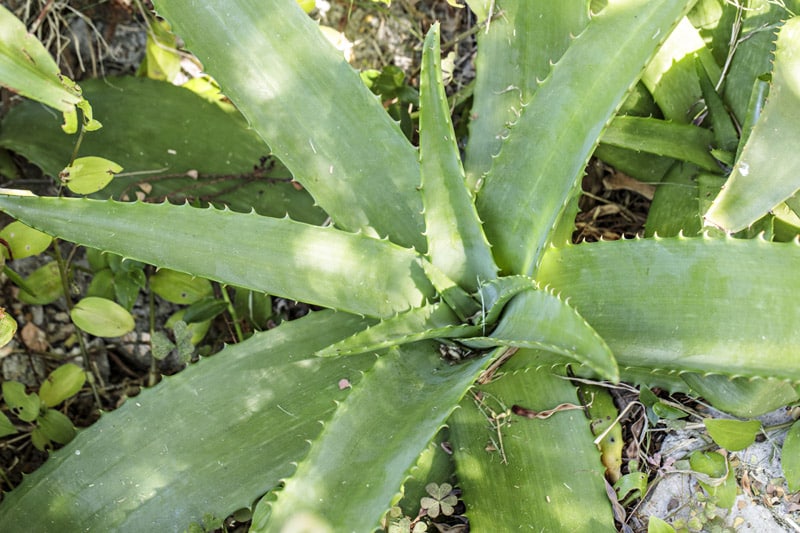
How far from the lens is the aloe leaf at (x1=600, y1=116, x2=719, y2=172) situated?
163 cm

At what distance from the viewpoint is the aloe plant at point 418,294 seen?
3.93 ft

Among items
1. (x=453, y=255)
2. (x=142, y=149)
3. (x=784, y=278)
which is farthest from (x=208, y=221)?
(x=784, y=278)

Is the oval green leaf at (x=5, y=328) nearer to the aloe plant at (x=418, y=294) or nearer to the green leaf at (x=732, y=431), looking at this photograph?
the aloe plant at (x=418, y=294)

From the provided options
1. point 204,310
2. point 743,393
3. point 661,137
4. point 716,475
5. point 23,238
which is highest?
point 661,137

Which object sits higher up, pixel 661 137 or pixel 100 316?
pixel 661 137

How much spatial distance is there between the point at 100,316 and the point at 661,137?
1.48 meters

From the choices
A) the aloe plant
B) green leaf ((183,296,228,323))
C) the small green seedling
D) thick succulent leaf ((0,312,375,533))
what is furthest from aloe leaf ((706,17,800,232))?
the small green seedling

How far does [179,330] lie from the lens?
5.83ft

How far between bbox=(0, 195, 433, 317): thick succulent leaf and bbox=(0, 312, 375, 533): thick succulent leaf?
0.62 ft

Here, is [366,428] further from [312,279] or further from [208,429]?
[208,429]

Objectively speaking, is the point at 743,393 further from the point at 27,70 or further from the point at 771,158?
the point at 27,70

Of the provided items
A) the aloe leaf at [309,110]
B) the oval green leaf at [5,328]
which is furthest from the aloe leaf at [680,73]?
the oval green leaf at [5,328]

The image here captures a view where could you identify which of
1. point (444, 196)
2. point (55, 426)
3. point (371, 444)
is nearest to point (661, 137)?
point (444, 196)

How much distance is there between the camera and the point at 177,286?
1.90 metres
